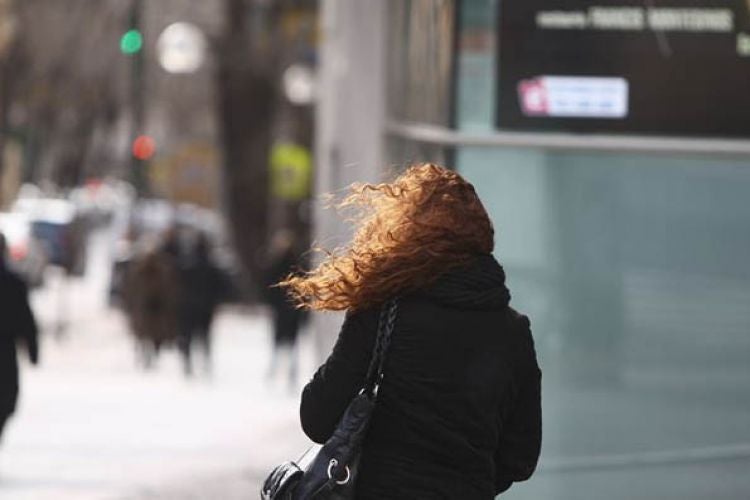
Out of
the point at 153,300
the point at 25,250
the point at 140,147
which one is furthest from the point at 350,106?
the point at 25,250

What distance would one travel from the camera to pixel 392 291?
5.24 m

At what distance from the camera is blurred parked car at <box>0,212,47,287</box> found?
41312 mm

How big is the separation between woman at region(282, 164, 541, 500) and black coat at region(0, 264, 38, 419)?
18.2 feet

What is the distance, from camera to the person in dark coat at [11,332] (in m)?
10.7

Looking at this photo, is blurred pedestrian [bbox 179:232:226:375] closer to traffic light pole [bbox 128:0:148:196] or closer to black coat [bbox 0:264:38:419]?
traffic light pole [bbox 128:0:148:196]

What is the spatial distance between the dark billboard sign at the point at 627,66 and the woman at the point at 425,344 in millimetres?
4833

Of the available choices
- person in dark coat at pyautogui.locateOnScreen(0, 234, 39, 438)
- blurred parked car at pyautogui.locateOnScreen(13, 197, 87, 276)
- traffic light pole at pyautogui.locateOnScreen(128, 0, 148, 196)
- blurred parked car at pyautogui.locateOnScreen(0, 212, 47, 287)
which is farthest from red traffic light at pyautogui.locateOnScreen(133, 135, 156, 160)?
person in dark coat at pyautogui.locateOnScreen(0, 234, 39, 438)

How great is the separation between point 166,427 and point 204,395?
489 centimetres

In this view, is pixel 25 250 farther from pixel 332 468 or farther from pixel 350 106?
pixel 332 468

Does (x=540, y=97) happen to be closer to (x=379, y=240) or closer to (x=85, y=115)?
(x=379, y=240)

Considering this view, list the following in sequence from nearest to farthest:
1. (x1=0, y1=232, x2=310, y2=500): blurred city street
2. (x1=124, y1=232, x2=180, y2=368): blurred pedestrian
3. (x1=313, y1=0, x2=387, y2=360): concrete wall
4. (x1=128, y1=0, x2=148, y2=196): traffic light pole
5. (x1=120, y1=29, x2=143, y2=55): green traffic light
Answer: (x1=313, y1=0, x2=387, y2=360): concrete wall < (x1=0, y1=232, x2=310, y2=500): blurred city street < (x1=124, y1=232, x2=180, y2=368): blurred pedestrian < (x1=120, y1=29, x2=143, y2=55): green traffic light < (x1=128, y1=0, x2=148, y2=196): traffic light pole

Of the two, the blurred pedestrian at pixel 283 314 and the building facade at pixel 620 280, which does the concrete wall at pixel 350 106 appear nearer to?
the building facade at pixel 620 280

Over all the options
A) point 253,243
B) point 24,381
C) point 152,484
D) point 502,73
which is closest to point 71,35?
→ point 253,243

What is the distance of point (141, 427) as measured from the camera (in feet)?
59.0
